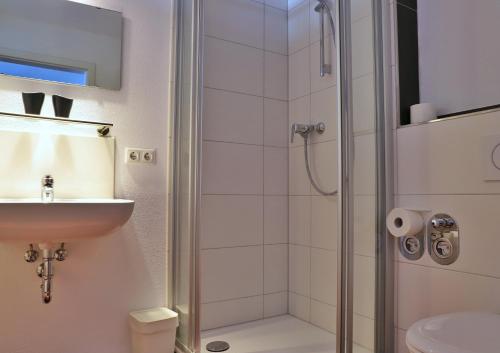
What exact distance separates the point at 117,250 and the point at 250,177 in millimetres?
858

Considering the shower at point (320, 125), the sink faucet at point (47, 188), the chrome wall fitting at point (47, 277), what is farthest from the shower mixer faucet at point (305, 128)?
the chrome wall fitting at point (47, 277)

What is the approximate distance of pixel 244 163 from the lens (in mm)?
2207

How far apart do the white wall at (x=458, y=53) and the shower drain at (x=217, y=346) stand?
4.90 feet

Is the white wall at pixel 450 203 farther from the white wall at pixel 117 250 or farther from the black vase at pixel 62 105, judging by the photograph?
the black vase at pixel 62 105

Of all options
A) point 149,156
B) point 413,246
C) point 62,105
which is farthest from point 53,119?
point 413,246

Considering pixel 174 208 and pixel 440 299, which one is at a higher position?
pixel 174 208

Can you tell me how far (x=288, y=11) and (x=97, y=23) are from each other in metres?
1.24

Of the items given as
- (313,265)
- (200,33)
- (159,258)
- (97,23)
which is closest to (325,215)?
(313,265)

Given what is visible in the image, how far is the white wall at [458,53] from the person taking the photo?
137 centimetres

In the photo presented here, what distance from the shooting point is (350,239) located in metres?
1.37

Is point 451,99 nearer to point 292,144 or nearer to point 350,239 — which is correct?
point 350,239

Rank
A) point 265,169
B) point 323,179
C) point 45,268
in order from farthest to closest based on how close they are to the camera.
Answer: point 265,169
point 323,179
point 45,268

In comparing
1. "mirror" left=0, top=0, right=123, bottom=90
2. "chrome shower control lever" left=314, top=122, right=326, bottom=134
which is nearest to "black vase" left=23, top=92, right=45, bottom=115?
"mirror" left=0, top=0, right=123, bottom=90

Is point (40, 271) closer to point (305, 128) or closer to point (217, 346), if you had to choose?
point (217, 346)
